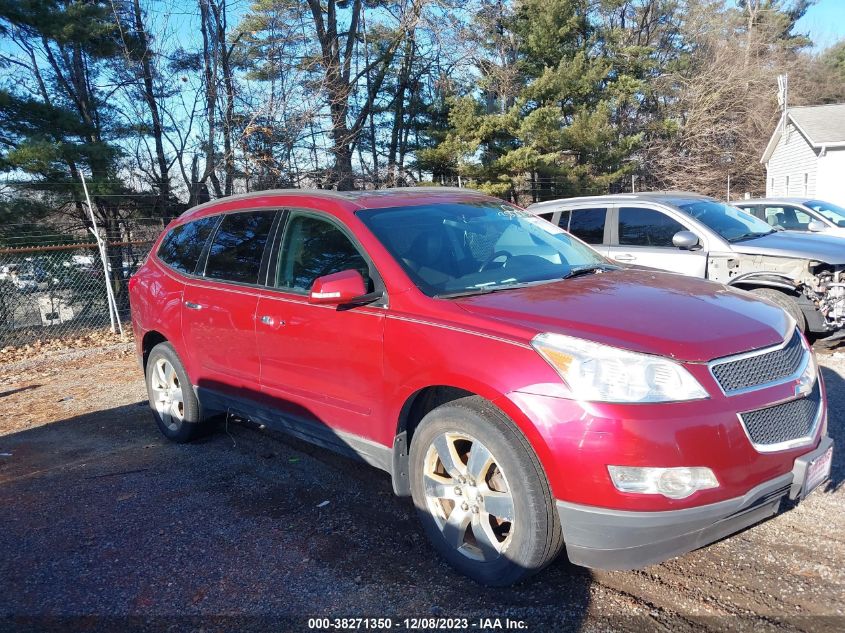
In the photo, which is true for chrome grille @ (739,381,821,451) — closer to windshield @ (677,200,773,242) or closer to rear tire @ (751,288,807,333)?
rear tire @ (751,288,807,333)

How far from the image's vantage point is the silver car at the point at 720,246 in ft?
22.4

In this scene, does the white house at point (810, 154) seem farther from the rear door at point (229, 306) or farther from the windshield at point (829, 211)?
the rear door at point (229, 306)

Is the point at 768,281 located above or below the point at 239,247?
below

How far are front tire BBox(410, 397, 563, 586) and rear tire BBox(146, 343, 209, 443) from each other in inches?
101

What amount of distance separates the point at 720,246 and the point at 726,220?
0.71 meters

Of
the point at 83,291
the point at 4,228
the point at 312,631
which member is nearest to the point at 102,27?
the point at 4,228

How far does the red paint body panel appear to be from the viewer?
2602 millimetres

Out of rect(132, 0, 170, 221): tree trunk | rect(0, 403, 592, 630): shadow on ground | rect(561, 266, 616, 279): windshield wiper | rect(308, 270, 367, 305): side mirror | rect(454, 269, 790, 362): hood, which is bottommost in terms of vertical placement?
rect(0, 403, 592, 630): shadow on ground

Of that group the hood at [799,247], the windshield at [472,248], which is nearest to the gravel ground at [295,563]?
the windshield at [472,248]

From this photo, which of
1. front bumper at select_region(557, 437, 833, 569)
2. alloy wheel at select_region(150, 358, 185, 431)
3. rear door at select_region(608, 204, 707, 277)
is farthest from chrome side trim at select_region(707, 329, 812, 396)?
rear door at select_region(608, 204, 707, 277)

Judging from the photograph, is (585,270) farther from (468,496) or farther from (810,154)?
(810,154)

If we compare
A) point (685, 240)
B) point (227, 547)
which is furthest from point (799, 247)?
point (227, 547)

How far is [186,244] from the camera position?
5441 millimetres

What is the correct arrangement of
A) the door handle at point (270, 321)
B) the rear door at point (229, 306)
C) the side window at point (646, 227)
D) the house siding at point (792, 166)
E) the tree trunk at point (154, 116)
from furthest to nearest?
the house siding at point (792, 166) < the tree trunk at point (154, 116) < the side window at point (646, 227) < the rear door at point (229, 306) < the door handle at point (270, 321)
